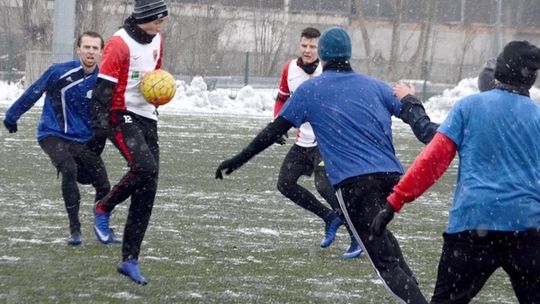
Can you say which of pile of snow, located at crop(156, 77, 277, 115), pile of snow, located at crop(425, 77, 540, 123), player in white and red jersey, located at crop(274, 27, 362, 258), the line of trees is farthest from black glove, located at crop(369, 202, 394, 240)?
the line of trees

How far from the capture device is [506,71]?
530 cm

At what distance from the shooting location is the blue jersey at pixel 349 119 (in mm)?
6238

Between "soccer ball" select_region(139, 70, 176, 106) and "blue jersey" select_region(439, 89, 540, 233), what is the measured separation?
9.11 feet

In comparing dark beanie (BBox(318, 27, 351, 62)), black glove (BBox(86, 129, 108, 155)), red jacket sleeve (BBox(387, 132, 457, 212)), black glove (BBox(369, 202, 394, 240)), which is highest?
dark beanie (BBox(318, 27, 351, 62))

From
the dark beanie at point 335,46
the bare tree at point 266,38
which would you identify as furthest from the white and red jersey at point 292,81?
the bare tree at point 266,38

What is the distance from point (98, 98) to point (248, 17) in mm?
44487

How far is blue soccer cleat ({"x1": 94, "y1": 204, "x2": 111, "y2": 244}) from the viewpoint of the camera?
8.89 meters

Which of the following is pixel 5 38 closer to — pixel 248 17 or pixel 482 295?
pixel 248 17

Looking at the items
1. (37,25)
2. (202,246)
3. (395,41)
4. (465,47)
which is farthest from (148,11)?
(465,47)

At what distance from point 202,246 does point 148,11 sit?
2.42m

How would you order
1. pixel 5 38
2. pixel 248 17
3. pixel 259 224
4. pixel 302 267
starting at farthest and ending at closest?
pixel 248 17, pixel 5 38, pixel 259 224, pixel 302 267

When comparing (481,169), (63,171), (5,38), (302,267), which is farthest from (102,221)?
(5,38)

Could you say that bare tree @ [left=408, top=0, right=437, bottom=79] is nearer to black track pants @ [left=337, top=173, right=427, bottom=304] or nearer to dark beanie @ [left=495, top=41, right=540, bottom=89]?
black track pants @ [left=337, top=173, right=427, bottom=304]

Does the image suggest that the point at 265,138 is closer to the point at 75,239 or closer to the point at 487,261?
the point at 487,261
